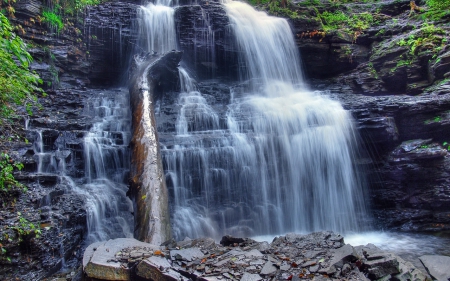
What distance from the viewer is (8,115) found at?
566 cm

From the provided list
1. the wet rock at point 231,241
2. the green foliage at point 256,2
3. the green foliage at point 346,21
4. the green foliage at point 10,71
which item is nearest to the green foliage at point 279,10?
the green foliage at point 256,2

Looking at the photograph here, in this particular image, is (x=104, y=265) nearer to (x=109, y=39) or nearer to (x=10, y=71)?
(x=10, y=71)

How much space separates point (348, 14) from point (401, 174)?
28.1ft

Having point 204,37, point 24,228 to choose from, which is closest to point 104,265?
point 24,228

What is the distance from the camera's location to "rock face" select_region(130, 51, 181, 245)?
4910mm

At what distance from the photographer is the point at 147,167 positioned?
5.95 meters

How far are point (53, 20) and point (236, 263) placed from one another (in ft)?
37.3

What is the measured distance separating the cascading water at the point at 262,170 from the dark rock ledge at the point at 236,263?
300 centimetres

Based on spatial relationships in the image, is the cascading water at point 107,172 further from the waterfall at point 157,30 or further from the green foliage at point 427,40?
the green foliage at point 427,40

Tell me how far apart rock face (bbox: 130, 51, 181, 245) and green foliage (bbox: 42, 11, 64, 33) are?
148 inches

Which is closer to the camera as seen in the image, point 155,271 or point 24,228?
point 155,271

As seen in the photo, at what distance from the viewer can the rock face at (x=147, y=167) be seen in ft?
16.1

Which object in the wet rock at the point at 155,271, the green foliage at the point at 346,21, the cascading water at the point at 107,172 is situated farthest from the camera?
the green foliage at the point at 346,21

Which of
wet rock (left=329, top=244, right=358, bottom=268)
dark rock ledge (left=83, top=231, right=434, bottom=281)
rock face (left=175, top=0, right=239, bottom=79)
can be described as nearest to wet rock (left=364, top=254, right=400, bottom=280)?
dark rock ledge (left=83, top=231, right=434, bottom=281)
